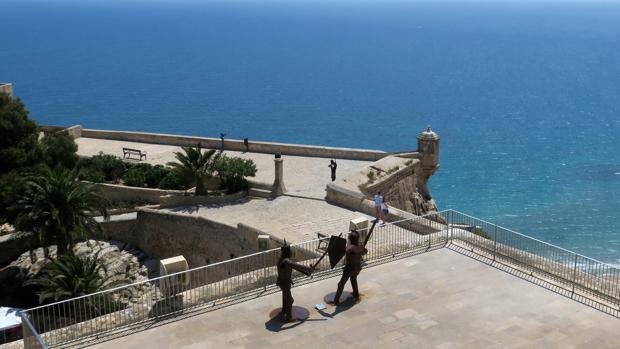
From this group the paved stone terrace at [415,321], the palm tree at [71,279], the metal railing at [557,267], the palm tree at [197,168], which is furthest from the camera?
the palm tree at [197,168]

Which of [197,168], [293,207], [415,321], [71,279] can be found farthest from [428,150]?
[415,321]

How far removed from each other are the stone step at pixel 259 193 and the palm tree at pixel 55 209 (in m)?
6.68

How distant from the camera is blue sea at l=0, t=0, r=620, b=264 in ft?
185

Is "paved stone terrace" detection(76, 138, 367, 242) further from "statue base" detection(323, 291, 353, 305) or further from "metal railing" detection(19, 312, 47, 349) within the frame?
"metal railing" detection(19, 312, 47, 349)

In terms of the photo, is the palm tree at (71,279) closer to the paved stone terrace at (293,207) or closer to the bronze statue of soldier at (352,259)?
the paved stone terrace at (293,207)

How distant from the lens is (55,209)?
24000 mm

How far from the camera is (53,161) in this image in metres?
30.9

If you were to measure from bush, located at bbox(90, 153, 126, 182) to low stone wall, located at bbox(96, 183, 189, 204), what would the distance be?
1.54m

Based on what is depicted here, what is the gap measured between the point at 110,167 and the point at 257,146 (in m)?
6.92

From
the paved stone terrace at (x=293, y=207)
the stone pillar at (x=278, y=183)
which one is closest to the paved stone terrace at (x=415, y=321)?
the paved stone terrace at (x=293, y=207)

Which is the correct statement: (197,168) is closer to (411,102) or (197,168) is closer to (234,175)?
(234,175)

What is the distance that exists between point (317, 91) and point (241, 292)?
286ft

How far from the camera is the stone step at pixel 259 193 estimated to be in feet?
95.3

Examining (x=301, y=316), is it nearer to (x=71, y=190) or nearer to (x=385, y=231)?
(x=385, y=231)
